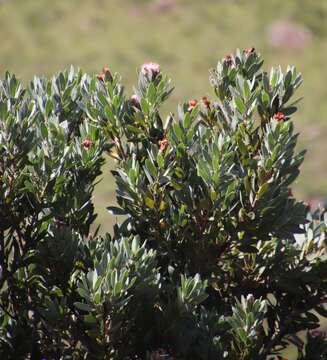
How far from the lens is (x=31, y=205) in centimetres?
485

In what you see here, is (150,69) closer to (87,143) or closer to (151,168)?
(87,143)

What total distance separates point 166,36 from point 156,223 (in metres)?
37.7

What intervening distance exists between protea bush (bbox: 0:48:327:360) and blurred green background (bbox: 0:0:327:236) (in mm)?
30026

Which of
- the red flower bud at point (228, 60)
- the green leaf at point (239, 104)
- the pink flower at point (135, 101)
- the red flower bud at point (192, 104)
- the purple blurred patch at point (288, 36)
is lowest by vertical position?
the green leaf at point (239, 104)

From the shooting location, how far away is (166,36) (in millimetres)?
41406

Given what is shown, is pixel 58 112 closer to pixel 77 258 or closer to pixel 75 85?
pixel 75 85

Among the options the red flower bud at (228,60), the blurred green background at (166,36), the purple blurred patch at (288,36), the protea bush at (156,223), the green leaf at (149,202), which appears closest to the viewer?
the protea bush at (156,223)

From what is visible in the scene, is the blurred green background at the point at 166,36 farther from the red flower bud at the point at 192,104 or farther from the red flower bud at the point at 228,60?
the red flower bud at the point at 192,104

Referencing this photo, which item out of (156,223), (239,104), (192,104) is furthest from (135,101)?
(156,223)

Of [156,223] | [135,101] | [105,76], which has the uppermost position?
[105,76]

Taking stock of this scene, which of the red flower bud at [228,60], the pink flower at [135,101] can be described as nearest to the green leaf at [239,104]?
the red flower bud at [228,60]

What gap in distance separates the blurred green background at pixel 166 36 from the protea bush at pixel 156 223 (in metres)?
30.0

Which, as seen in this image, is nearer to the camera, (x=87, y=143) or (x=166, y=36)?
(x=87, y=143)

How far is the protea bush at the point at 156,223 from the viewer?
4.39m
